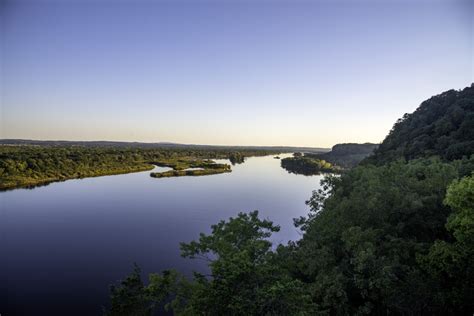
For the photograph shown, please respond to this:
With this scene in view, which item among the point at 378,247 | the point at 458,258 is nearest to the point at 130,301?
the point at 378,247

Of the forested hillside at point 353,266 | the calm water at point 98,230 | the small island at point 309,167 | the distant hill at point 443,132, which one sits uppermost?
the distant hill at point 443,132

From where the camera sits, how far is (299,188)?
73.2 meters

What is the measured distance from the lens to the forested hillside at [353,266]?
36.1ft

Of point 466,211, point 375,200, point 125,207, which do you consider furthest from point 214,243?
point 125,207

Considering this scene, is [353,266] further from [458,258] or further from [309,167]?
[309,167]

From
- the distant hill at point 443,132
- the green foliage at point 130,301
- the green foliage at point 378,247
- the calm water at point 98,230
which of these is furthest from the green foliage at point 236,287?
the distant hill at point 443,132

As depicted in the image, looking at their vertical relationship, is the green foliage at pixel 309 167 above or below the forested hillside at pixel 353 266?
below

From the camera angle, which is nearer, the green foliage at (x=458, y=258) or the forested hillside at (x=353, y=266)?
the forested hillside at (x=353, y=266)

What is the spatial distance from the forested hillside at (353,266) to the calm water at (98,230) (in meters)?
12.3

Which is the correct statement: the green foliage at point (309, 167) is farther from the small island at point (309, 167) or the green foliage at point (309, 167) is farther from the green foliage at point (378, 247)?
the green foliage at point (378, 247)

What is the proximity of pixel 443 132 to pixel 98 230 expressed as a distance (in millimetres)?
49724

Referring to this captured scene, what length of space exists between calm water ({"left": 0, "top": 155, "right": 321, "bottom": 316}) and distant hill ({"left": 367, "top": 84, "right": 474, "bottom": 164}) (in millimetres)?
19168

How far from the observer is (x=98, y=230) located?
121 feet

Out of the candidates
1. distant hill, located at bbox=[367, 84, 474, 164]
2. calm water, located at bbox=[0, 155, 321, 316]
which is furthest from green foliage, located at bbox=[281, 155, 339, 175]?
distant hill, located at bbox=[367, 84, 474, 164]
